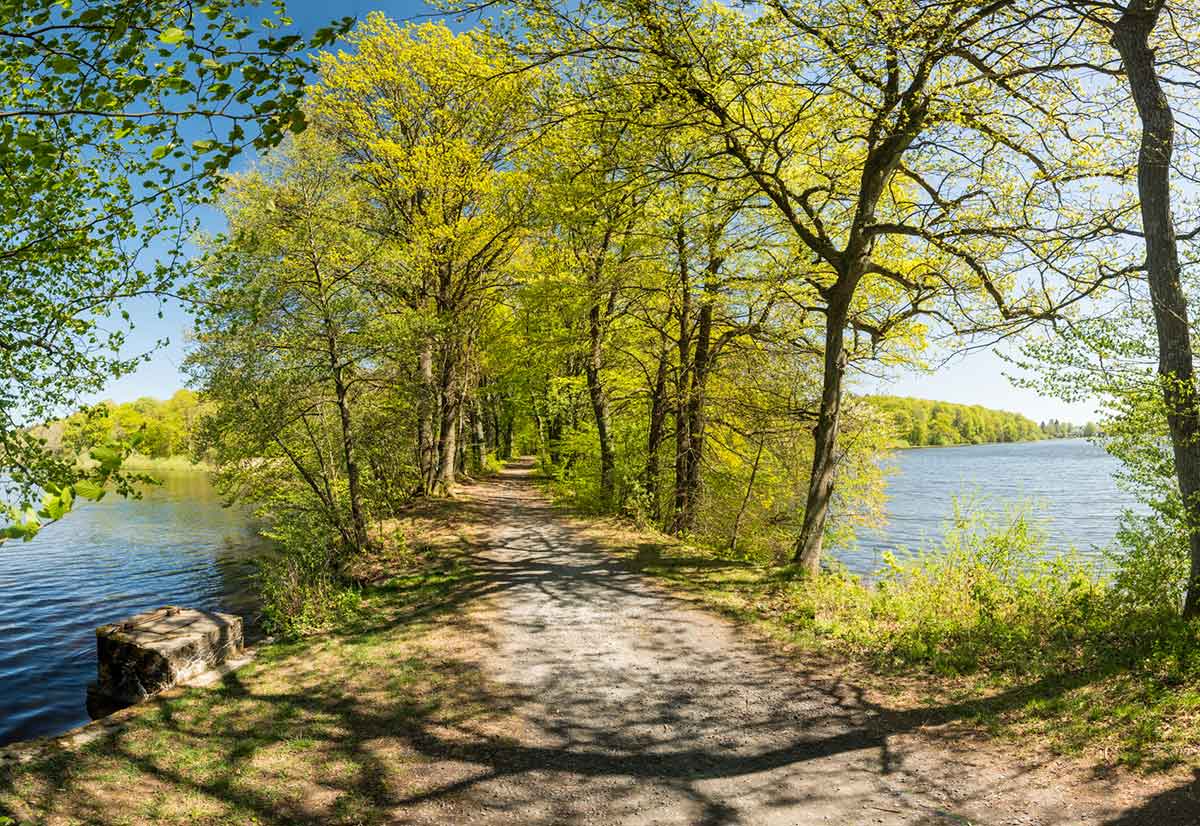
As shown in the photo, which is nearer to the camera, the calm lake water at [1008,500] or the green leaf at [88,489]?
the green leaf at [88,489]

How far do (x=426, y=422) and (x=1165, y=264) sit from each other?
14409 millimetres

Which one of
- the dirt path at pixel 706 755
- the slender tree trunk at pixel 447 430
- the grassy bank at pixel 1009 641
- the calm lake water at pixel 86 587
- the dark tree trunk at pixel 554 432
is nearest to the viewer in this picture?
the dirt path at pixel 706 755

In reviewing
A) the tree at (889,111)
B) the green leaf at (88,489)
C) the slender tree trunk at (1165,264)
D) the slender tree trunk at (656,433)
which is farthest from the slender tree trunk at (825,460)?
the green leaf at (88,489)

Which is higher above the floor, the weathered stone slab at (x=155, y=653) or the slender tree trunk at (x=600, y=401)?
the slender tree trunk at (x=600, y=401)

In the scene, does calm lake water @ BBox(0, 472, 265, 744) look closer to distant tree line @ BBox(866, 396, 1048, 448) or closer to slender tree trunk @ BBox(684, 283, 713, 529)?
slender tree trunk @ BBox(684, 283, 713, 529)

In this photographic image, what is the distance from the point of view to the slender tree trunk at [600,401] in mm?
16125

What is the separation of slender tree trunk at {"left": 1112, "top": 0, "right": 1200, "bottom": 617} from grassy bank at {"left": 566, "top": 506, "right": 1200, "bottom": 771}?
848 mm

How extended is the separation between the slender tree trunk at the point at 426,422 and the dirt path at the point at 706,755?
7.47 metres

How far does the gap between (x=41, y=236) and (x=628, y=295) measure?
10.4 metres

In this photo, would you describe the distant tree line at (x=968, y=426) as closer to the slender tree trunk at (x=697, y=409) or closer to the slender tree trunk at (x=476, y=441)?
the slender tree trunk at (x=476, y=441)

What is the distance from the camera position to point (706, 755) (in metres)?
5.26

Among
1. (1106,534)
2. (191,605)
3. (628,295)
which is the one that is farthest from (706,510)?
(1106,534)

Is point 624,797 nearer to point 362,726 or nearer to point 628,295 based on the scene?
point 362,726

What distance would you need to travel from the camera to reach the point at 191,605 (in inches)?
542
